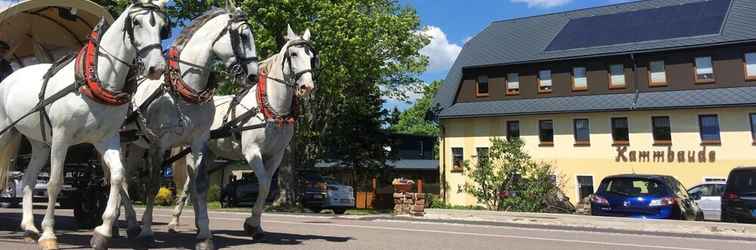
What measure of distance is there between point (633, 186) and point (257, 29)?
49.9 feet

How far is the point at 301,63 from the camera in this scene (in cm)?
864

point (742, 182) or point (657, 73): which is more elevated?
point (657, 73)

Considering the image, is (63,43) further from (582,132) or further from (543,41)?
(543,41)

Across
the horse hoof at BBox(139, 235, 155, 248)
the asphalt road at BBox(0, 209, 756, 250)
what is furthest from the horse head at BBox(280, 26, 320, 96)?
the horse hoof at BBox(139, 235, 155, 248)

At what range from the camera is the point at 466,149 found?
134ft

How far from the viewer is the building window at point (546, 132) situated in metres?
38.2

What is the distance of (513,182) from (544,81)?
1339 centimetres

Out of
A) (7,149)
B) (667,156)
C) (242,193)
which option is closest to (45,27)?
(7,149)

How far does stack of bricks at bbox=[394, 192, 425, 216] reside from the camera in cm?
1895

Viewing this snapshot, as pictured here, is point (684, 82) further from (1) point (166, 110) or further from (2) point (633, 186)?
(1) point (166, 110)

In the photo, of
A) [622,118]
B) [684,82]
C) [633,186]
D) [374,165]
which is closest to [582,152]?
[622,118]

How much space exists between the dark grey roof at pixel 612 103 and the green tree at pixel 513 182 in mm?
8600

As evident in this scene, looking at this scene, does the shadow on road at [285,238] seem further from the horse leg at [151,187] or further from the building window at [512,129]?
the building window at [512,129]

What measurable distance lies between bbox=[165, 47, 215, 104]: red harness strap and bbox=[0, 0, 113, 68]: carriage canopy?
175 cm
